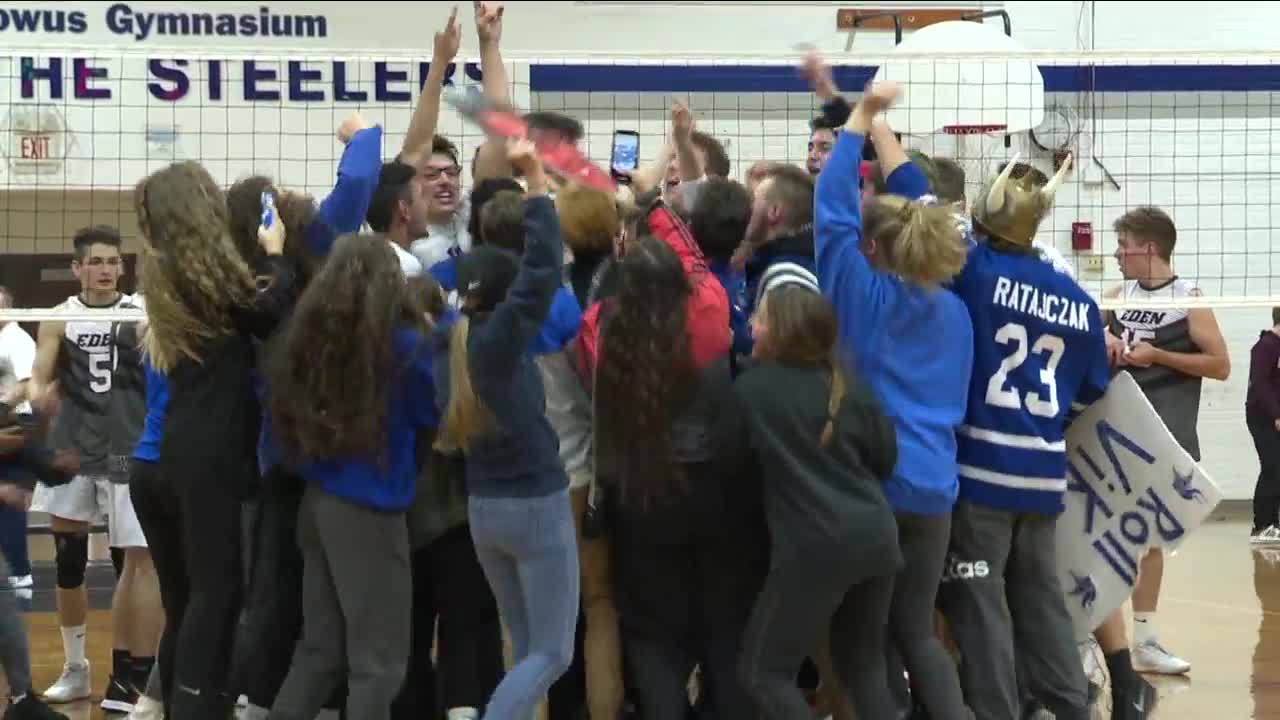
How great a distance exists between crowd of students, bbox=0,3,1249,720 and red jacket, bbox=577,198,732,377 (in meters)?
0.01

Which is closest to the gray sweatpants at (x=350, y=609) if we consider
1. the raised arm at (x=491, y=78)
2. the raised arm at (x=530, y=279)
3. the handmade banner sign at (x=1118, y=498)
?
the raised arm at (x=530, y=279)

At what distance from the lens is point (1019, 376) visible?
5188 millimetres

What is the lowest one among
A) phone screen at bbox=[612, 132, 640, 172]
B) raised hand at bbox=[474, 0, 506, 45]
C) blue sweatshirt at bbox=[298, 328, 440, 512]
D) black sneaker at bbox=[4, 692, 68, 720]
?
black sneaker at bbox=[4, 692, 68, 720]

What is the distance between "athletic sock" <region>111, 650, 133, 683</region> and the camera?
638cm

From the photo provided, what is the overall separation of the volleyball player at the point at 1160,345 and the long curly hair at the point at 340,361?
349 cm

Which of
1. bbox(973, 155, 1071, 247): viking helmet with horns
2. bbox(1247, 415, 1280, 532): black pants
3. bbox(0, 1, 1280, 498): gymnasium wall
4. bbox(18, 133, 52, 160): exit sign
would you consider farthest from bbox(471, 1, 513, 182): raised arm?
bbox(1247, 415, 1280, 532): black pants

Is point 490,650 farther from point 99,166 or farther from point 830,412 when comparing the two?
point 99,166

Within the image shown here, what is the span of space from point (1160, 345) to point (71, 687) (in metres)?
4.61

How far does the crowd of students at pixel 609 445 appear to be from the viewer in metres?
4.70

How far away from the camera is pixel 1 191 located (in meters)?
12.5

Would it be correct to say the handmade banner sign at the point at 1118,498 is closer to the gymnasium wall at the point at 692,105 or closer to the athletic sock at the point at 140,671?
the athletic sock at the point at 140,671

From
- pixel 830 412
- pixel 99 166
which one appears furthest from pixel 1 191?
pixel 830 412

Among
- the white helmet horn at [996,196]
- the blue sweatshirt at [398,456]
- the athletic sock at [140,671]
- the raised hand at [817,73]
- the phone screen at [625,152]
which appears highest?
the raised hand at [817,73]

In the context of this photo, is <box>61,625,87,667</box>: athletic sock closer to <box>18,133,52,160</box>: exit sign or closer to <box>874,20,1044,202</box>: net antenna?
<box>874,20,1044,202</box>: net antenna
